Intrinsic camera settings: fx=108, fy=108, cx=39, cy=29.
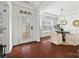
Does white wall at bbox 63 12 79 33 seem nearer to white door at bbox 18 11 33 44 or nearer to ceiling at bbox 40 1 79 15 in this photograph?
ceiling at bbox 40 1 79 15

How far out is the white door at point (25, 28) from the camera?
3088 mm

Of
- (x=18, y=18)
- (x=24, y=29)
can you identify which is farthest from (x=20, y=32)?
(x=18, y=18)

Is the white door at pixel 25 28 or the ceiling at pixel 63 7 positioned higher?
the ceiling at pixel 63 7

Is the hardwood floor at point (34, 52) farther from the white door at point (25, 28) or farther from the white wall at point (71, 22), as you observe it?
the white wall at point (71, 22)

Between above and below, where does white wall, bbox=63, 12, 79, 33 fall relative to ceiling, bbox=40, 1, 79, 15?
below

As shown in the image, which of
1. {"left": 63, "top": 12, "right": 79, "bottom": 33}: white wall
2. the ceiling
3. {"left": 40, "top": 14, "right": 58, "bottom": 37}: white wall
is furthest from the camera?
{"left": 40, "top": 14, "right": 58, "bottom": 37}: white wall

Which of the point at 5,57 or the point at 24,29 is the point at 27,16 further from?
the point at 5,57

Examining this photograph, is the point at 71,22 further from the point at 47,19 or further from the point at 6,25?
the point at 6,25

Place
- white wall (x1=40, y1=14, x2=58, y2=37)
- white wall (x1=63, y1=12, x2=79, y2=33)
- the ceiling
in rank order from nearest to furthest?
the ceiling < white wall (x1=63, y1=12, x2=79, y2=33) < white wall (x1=40, y1=14, x2=58, y2=37)

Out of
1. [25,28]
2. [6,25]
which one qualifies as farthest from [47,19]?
[6,25]

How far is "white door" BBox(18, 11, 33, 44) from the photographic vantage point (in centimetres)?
309

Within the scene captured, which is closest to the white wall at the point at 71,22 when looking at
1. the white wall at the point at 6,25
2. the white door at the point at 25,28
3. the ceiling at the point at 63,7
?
the ceiling at the point at 63,7

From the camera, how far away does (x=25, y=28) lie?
3182 mm

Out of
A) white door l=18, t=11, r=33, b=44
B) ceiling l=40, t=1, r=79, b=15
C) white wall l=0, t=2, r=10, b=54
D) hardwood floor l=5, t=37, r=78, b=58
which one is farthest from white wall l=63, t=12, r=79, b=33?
white wall l=0, t=2, r=10, b=54
